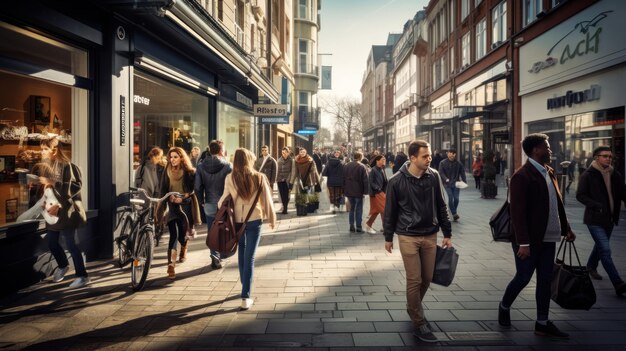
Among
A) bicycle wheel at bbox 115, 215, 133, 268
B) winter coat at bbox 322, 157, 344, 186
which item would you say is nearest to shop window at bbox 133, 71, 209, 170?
bicycle wheel at bbox 115, 215, 133, 268

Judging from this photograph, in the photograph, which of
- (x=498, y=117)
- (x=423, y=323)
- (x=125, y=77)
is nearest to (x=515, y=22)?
(x=498, y=117)

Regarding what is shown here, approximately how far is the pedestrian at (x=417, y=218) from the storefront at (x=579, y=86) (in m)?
12.3

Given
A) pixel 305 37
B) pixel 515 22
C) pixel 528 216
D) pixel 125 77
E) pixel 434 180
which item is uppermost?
pixel 305 37

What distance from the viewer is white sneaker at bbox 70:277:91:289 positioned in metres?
6.11

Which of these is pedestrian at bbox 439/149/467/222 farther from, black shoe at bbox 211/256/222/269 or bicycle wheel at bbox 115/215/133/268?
bicycle wheel at bbox 115/215/133/268

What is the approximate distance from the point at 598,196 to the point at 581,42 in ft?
42.7

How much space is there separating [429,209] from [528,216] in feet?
2.87

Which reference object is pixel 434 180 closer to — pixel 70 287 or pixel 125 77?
pixel 70 287

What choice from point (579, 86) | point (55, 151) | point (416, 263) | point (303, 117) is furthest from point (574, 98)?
point (303, 117)

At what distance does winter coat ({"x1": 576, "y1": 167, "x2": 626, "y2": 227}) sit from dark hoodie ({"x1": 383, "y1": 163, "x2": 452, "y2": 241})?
2.32 meters

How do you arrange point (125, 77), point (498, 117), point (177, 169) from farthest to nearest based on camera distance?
point (498, 117) < point (125, 77) < point (177, 169)

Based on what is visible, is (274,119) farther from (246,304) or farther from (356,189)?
(246,304)

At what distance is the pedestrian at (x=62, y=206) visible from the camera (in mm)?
6121

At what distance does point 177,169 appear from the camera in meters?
7.26
